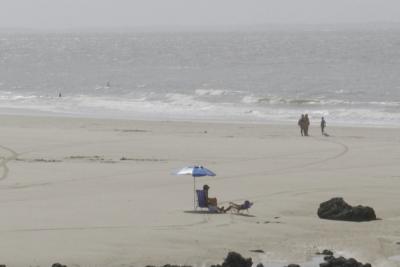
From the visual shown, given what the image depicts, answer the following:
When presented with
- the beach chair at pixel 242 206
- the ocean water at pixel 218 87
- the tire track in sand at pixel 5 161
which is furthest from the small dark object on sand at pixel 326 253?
the ocean water at pixel 218 87

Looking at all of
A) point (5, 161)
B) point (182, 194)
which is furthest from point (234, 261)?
point (5, 161)

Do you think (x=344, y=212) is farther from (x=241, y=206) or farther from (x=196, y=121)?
(x=196, y=121)

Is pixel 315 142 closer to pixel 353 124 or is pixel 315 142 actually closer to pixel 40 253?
pixel 353 124

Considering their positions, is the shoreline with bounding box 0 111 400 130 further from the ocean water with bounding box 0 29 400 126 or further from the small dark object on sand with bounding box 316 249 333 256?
the small dark object on sand with bounding box 316 249 333 256

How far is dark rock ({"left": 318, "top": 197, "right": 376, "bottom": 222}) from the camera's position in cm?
2027

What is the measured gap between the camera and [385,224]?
1994cm

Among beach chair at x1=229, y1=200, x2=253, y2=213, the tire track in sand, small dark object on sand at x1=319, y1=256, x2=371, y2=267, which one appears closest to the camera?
small dark object on sand at x1=319, y1=256, x2=371, y2=267

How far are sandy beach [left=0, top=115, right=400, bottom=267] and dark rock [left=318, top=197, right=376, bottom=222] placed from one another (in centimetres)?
30

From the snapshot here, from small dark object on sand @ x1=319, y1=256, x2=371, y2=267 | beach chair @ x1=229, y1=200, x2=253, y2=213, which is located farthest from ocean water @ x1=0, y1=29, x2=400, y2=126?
small dark object on sand @ x1=319, y1=256, x2=371, y2=267

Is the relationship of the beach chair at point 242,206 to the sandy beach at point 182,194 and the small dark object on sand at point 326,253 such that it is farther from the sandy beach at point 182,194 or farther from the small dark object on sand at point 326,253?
the small dark object on sand at point 326,253

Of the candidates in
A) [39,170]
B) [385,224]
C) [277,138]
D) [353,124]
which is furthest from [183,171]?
[353,124]

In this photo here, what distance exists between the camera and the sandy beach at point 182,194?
1761 centimetres

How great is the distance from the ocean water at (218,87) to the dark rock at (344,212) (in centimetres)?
2515

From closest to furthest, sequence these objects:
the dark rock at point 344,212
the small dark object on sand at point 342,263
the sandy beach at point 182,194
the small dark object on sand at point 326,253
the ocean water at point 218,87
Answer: the small dark object on sand at point 342,263 → the small dark object on sand at point 326,253 → the sandy beach at point 182,194 → the dark rock at point 344,212 → the ocean water at point 218,87
